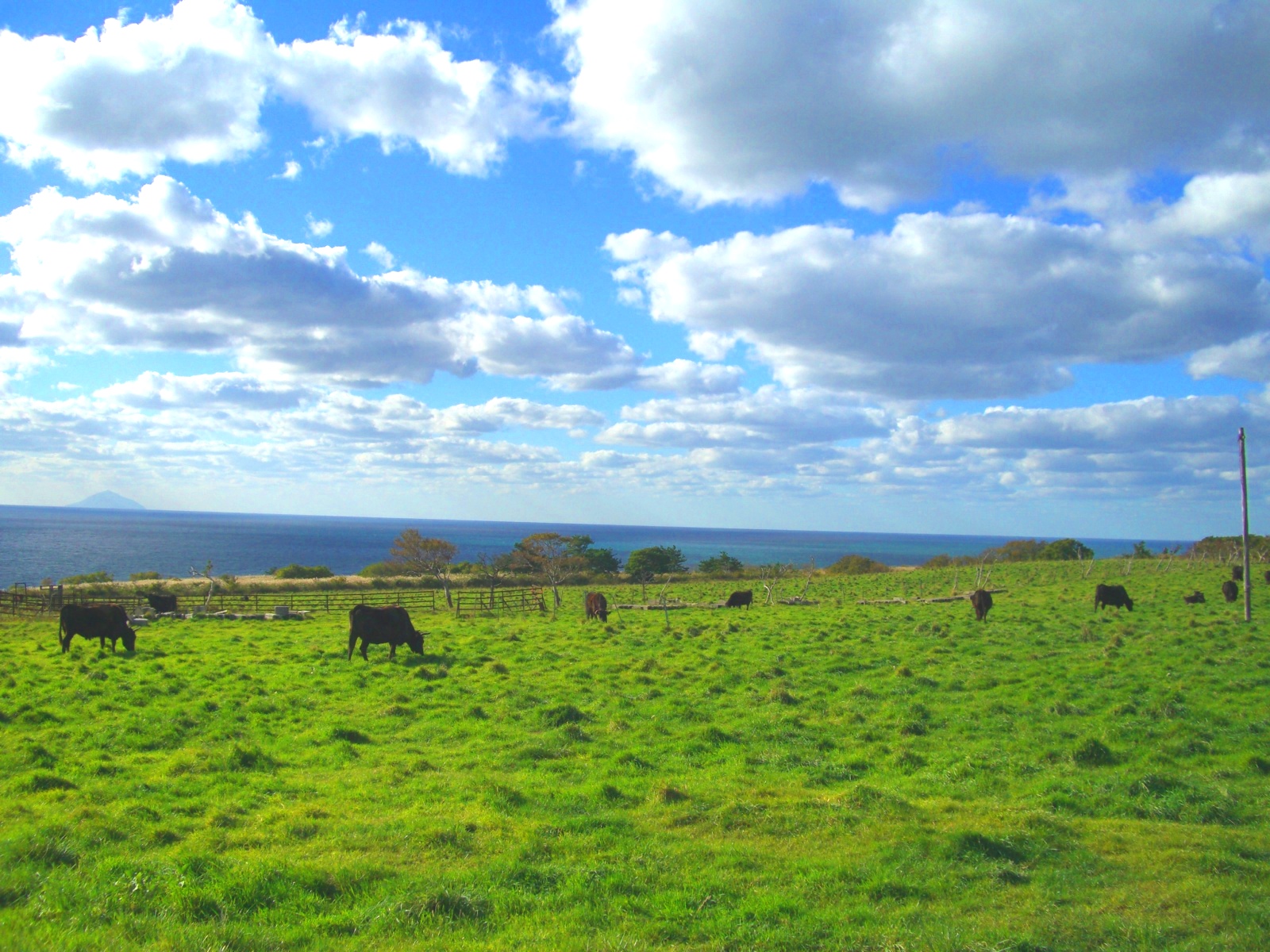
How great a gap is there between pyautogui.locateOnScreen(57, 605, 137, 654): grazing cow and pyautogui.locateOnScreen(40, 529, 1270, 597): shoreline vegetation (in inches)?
1171

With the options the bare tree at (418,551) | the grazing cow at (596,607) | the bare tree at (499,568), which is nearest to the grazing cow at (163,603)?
the grazing cow at (596,607)

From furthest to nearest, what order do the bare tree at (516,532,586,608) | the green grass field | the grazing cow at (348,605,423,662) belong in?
the bare tree at (516,532,586,608), the grazing cow at (348,605,423,662), the green grass field

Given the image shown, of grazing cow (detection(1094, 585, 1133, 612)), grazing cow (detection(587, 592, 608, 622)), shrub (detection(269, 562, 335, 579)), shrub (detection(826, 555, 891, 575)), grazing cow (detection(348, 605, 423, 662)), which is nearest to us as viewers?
grazing cow (detection(348, 605, 423, 662))

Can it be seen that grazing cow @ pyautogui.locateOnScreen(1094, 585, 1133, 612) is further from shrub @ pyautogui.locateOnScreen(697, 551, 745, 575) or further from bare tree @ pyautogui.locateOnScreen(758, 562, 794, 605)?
shrub @ pyautogui.locateOnScreen(697, 551, 745, 575)

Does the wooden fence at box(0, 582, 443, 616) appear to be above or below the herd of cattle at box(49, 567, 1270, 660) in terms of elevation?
below

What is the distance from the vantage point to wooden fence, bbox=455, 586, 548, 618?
39.0 m

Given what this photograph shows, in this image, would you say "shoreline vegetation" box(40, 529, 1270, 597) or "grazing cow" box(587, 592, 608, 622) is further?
"shoreline vegetation" box(40, 529, 1270, 597)

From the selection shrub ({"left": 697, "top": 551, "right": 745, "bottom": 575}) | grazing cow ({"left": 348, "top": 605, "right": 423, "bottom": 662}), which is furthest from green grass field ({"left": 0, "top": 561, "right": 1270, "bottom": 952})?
shrub ({"left": 697, "top": 551, "right": 745, "bottom": 575})

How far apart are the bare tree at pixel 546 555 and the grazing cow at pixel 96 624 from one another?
38036 millimetres

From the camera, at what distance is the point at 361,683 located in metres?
17.4

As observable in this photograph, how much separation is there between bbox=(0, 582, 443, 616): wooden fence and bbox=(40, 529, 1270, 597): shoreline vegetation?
9.22m

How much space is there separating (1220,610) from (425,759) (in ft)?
102

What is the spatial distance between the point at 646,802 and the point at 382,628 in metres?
14.8

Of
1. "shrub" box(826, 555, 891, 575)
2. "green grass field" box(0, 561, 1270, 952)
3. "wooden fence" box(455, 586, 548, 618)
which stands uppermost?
"green grass field" box(0, 561, 1270, 952)
